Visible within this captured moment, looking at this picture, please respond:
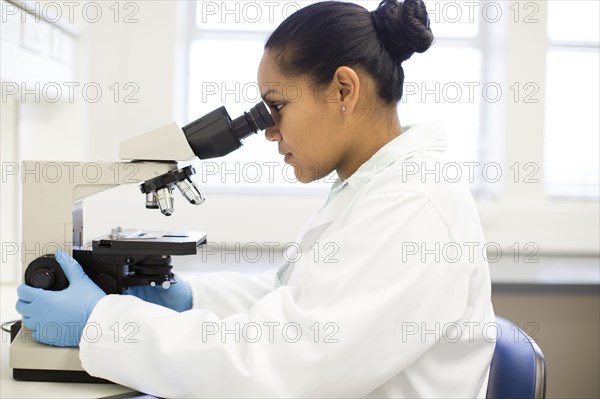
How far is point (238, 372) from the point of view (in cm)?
91

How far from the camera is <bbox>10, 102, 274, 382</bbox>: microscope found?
43.1 inches

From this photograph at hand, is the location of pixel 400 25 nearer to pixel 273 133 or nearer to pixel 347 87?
pixel 347 87

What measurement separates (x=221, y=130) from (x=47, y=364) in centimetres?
49

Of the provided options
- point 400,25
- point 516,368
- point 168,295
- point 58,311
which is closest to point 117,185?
point 58,311

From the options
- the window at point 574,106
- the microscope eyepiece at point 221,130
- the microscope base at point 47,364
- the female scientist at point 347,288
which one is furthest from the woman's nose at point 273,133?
the window at point 574,106

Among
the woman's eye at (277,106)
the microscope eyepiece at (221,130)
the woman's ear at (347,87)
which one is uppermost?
the woman's ear at (347,87)

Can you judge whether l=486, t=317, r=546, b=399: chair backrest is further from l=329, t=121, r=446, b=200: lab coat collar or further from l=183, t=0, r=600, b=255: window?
l=183, t=0, r=600, b=255: window

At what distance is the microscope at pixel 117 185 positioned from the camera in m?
1.09

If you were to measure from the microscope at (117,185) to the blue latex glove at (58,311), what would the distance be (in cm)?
2

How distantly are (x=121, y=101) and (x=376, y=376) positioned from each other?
1.68m

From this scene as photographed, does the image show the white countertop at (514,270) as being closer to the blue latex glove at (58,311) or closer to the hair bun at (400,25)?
the blue latex glove at (58,311)

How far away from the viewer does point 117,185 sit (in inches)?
44.4

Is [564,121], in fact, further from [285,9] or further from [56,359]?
[56,359]

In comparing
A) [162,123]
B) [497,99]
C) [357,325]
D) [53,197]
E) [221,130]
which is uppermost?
[497,99]
